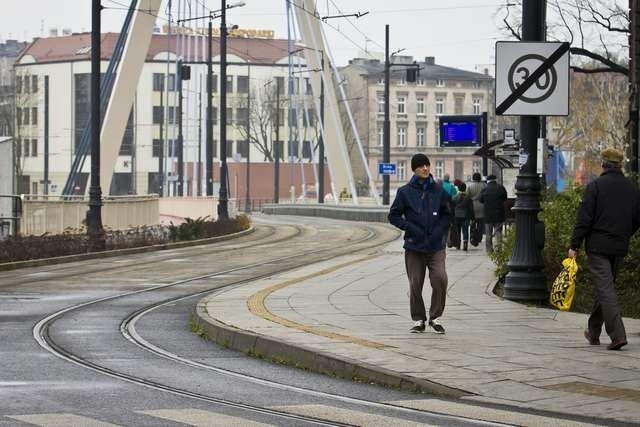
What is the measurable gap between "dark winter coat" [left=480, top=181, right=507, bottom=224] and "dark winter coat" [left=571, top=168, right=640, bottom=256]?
707 inches

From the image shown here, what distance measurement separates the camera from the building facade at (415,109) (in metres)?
141

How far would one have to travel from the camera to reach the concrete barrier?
218 feet

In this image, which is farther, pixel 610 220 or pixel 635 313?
pixel 635 313

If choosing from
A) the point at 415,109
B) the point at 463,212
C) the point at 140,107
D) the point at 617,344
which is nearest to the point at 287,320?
the point at 617,344

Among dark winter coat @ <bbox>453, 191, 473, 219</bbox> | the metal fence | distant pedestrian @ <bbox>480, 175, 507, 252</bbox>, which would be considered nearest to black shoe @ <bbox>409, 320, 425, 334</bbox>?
distant pedestrian @ <bbox>480, 175, 507, 252</bbox>

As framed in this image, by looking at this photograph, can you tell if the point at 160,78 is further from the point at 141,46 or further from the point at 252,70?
the point at 141,46

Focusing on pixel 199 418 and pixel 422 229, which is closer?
pixel 199 418

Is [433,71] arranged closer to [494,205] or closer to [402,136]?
[402,136]

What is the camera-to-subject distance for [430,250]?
48.5 feet

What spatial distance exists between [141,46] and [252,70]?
74407 mm

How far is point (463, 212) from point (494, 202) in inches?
126

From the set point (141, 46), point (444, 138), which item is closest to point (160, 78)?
point (141, 46)

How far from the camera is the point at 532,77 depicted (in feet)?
58.2

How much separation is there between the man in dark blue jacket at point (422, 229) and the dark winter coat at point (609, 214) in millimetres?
1697
